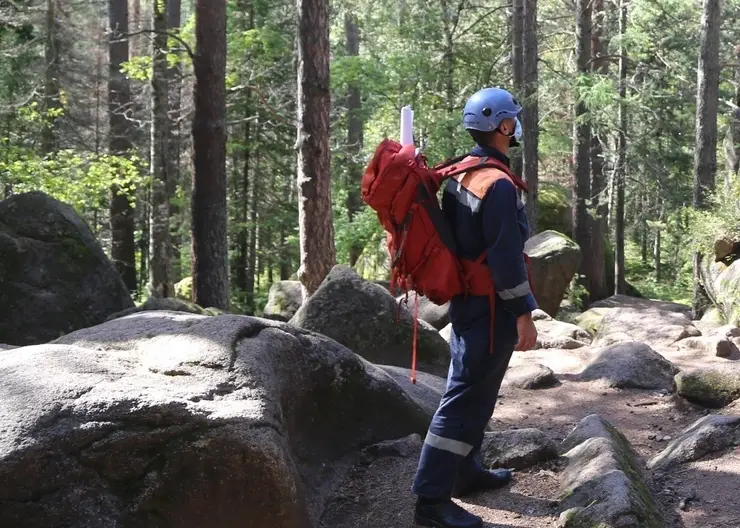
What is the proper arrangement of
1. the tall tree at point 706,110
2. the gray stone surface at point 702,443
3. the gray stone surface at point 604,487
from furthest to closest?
the tall tree at point 706,110 → the gray stone surface at point 702,443 → the gray stone surface at point 604,487

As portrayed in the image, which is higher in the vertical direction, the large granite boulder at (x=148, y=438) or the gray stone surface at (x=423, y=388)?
the large granite boulder at (x=148, y=438)

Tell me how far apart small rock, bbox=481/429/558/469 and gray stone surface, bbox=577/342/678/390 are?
3.16 m

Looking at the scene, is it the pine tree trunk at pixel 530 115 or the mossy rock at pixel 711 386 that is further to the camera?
the pine tree trunk at pixel 530 115

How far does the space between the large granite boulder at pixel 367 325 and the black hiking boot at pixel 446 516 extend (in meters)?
3.67

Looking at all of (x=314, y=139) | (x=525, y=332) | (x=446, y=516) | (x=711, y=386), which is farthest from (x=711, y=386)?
(x=314, y=139)

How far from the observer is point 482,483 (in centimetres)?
443

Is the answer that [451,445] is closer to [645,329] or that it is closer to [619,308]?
[645,329]

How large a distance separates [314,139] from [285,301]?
4910 mm

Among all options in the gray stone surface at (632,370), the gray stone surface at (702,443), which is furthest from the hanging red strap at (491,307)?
the gray stone surface at (632,370)

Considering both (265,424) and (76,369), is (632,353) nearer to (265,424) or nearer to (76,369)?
(265,424)

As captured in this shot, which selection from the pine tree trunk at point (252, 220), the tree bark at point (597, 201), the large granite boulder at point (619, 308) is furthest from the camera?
the tree bark at point (597, 201)

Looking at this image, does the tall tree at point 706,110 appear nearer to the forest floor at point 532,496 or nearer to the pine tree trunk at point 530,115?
the pine tree trunk at point 530,115

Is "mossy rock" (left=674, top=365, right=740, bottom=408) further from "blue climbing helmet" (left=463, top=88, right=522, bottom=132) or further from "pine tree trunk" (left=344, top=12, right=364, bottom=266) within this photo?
"pine tree trunk" (left=344, top=12, right=364, bottom=266)

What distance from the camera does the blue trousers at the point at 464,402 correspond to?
3910 mm
